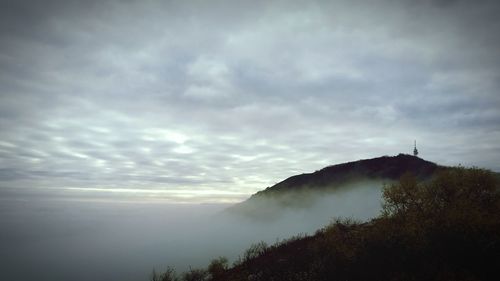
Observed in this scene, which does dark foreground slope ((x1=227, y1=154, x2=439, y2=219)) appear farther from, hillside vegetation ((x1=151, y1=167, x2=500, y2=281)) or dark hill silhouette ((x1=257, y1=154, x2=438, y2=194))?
hillside vegetation ((x1=151, y1=167, x2=500, y2=281))

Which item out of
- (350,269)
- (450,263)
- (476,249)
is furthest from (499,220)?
(350,269)

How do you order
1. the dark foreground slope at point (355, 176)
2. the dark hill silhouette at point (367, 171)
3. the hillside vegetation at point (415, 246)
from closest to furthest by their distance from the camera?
the hillside vegetation at point (415, 246) < the dark hill silhouette at point (367, 171) < the dark foreground slope at point (355, 176)

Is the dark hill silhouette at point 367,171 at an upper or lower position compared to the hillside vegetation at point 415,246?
upper

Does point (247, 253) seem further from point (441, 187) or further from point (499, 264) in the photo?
point (499, 264)

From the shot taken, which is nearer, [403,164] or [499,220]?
[499,220]

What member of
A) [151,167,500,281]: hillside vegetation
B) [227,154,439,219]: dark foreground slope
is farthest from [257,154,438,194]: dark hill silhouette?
[151,167,500,281]: hillside vegetation

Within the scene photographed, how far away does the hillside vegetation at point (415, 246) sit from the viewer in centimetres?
1606

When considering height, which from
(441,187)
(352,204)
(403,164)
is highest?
(403,164)

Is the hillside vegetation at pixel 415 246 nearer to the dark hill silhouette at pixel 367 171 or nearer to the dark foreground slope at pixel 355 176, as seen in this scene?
the dark foreground slope at pixel 355 176

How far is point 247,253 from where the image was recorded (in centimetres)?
3391

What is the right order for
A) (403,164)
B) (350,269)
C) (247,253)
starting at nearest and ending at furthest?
1. (350,269)
2. (247,253)
3. (403,164)

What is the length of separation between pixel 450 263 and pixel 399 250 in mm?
3012

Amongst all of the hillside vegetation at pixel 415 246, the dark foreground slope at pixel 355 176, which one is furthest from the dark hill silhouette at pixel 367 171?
the hillside vegetation at pixel 415 246

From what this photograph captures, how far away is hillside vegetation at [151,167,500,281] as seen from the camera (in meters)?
16.1
